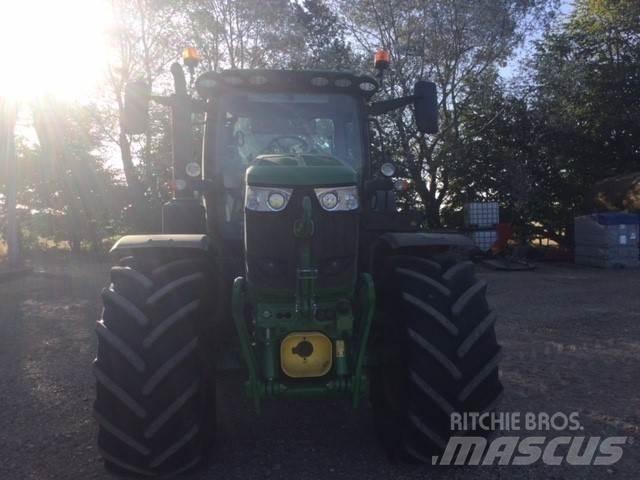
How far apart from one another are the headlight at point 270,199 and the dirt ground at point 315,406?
153 centimetres

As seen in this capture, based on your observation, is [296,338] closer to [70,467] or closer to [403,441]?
[403,441]

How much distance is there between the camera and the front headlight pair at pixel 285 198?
3479 millimetres

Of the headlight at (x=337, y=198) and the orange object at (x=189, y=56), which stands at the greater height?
the orange object at (x=189, y=56)

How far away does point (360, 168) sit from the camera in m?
4.96

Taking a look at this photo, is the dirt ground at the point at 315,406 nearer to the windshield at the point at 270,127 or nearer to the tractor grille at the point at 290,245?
the tractor grille at the point at 290,245

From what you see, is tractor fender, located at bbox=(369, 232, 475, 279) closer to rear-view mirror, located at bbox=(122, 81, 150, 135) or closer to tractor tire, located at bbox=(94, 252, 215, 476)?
tractor tire, located at bbox=(94, 252, 215, 476)

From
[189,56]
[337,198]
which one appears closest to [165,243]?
[337,198]

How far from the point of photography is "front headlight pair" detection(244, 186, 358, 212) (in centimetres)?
348

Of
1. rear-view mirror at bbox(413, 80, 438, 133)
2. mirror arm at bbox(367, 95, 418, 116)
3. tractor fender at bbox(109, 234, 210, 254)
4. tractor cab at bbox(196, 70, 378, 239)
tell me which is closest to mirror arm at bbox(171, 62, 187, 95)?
tractor cab at bbox(196, 70, 378, 239)

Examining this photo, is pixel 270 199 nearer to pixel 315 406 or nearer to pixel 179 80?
pixel 315 406

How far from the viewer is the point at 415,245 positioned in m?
3.84

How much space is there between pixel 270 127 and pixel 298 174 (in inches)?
56.1

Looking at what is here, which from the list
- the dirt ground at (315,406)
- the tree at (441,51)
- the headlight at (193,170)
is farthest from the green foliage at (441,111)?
the headlight at (193,170)

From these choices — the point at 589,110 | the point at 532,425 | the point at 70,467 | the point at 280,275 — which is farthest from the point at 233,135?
the point at 589,110
